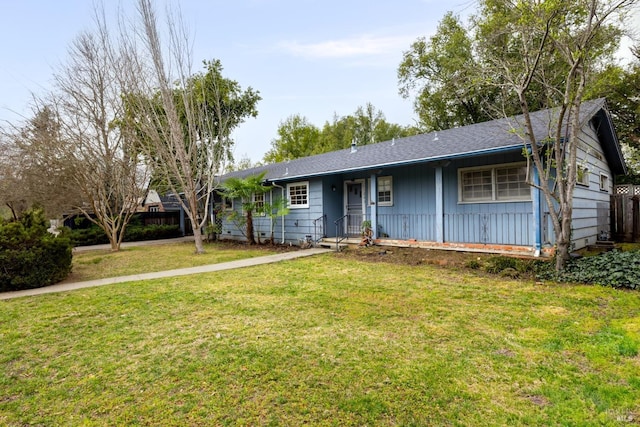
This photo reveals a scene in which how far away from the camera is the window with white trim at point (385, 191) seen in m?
11.4

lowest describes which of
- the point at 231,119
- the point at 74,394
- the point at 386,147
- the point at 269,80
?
the point at 74,394

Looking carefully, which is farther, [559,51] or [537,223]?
[537,223]

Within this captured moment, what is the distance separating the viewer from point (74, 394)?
270cm

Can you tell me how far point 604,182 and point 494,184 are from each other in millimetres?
5881

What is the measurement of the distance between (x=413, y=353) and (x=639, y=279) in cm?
503

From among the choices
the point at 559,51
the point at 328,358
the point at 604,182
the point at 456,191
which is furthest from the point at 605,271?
the point at 604,182

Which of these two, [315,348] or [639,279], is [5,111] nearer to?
[315,348]

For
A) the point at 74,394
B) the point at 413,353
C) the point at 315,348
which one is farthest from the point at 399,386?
the point at 74,394

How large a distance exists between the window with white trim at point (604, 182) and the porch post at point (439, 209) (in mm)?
6215

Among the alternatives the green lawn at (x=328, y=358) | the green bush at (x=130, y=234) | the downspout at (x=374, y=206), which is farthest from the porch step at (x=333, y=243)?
the green bush at (x=130, y=234)

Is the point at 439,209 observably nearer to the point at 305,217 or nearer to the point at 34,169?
the point at 305,217

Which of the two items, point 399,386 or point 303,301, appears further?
point 303,301

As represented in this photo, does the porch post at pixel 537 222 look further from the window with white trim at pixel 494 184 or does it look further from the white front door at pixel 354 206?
the white front door at pixel 354 206

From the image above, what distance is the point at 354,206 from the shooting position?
12.7 meters
